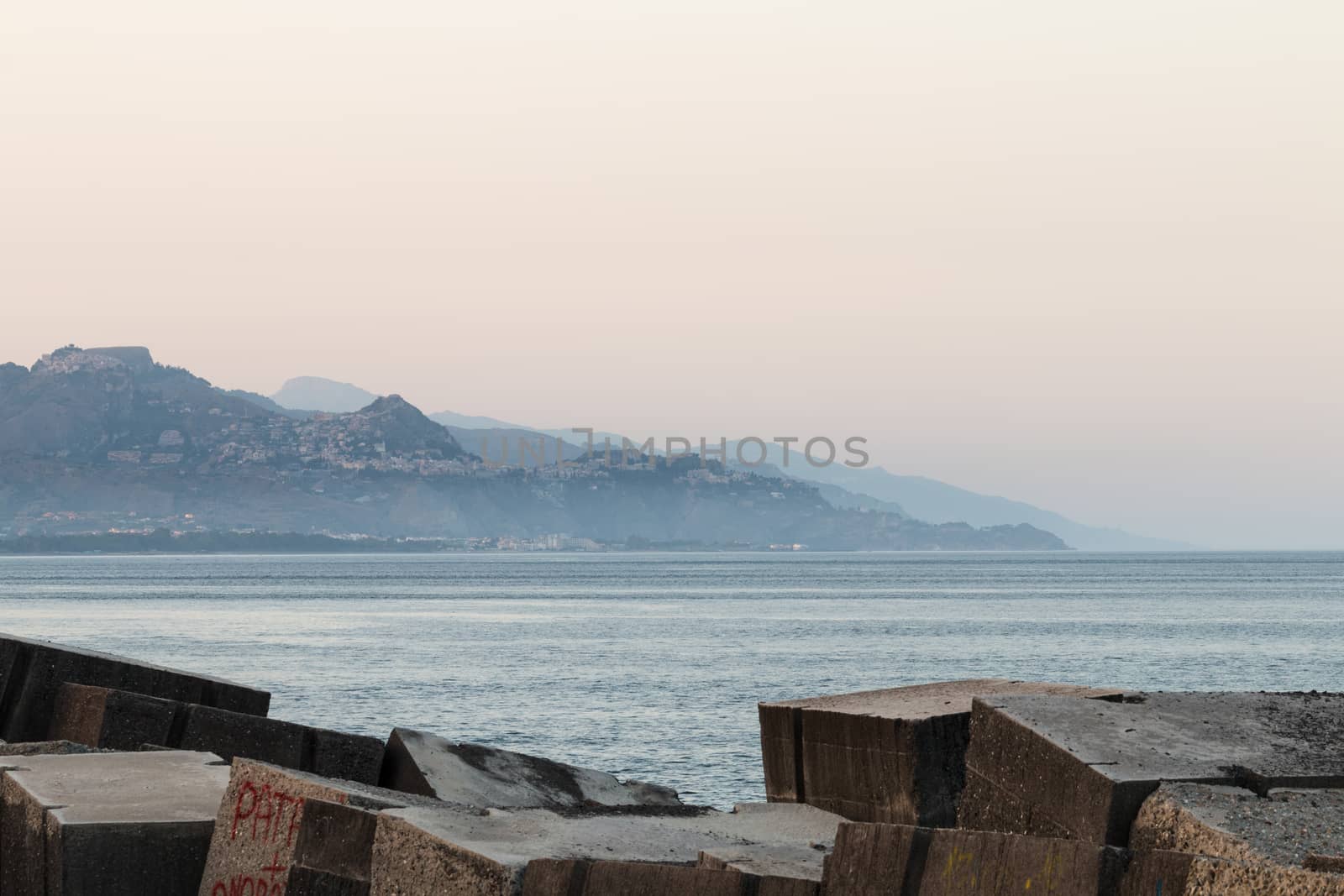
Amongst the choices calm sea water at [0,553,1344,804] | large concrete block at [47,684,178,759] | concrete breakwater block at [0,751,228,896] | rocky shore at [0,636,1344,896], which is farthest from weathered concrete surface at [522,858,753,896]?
calm sea water at [0,553,1344,804]

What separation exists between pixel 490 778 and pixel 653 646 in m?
41.2

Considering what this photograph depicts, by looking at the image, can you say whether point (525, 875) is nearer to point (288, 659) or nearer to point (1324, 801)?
point (1324, 801)

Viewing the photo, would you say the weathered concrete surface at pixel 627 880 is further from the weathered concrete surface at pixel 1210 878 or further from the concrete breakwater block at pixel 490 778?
the concrete breakwater block at pixel 490 778

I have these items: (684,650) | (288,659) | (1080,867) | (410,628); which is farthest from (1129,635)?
(1080,867)

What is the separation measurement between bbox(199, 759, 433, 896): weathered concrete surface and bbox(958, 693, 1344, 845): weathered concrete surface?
2.16m

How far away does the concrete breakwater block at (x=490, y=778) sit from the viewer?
820 cm

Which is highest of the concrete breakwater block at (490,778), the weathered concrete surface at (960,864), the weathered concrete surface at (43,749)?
the weathered concrete surface at (960,864)

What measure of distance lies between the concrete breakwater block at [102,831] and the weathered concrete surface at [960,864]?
2.69 metres

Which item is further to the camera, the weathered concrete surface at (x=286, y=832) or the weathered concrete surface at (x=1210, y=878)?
the weathered concrete surface at (x=286, y=832)

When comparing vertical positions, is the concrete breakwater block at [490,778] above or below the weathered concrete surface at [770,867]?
below

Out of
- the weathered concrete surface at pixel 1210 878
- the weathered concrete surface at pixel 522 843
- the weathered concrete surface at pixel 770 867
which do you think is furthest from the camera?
the weathered concrete surface at pixel 522 843

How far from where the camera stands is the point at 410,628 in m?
60.3

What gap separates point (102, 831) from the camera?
559 centimetres

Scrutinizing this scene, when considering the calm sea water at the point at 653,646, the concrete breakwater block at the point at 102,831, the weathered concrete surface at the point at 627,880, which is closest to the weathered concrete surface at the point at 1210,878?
the weathered concrete surface at the point at 627,880
